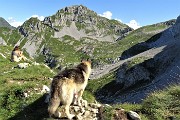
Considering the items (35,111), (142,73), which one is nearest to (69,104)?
(35,111)

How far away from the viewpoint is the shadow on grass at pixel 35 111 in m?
15.0

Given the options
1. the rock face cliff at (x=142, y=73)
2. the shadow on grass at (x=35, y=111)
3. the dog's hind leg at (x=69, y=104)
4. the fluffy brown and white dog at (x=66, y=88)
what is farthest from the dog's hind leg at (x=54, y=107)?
the rock face cliff at (x=142, y=73)

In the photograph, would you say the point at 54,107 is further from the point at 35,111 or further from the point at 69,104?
the point at 35,111

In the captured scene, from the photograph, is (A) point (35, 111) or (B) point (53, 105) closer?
(B) point (53, 105)

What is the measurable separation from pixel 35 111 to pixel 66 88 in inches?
112

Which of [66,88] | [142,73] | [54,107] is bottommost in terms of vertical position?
[54,107]

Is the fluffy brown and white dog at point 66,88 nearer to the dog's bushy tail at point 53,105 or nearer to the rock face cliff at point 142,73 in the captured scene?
the dog's bushy tail at point 53,105

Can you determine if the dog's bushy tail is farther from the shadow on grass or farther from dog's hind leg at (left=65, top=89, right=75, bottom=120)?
the shadow on grass

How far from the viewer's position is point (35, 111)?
16016 mm

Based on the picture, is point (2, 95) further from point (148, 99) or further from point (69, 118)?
point (148, 99)

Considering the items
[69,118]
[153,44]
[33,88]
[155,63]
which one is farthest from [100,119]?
[153,44]

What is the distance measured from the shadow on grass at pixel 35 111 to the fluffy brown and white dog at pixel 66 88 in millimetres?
1127

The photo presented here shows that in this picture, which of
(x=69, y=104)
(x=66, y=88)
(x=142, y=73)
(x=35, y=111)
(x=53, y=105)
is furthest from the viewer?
(x=142, y=73)

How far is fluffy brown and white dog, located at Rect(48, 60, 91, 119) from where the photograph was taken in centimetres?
1375
